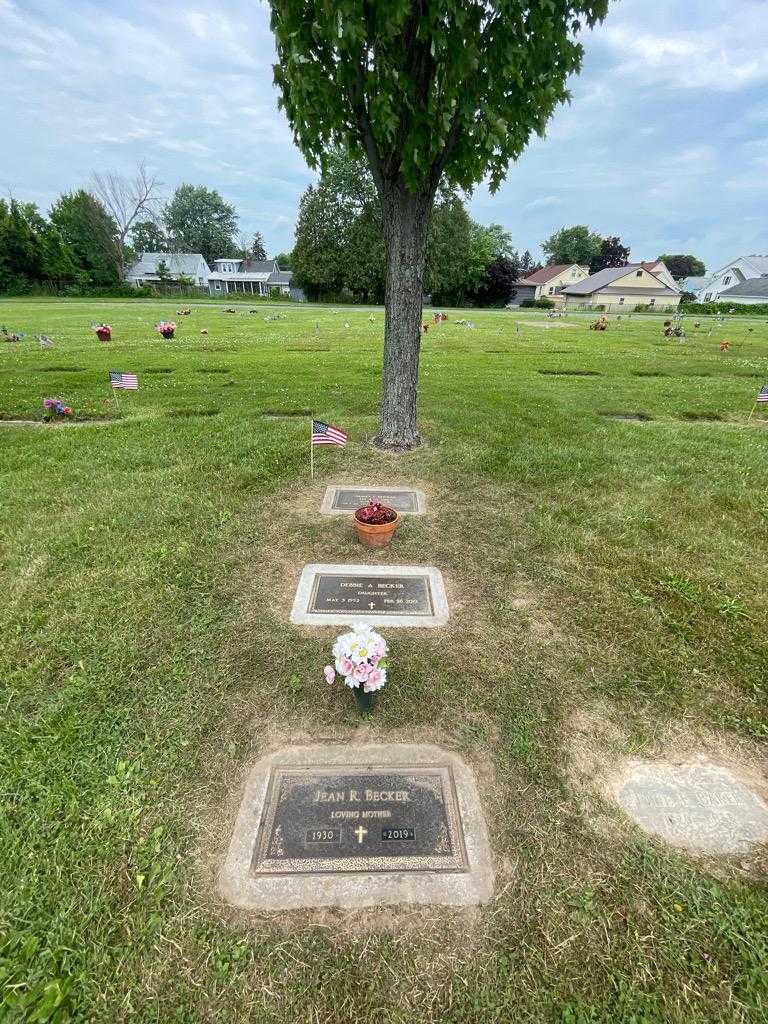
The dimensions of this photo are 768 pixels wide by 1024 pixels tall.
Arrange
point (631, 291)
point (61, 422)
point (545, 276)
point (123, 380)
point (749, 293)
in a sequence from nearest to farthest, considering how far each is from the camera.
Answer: point (123, 380) < point (61, 422) < point (749, 293) < point (631, 291) < point (545, 276)

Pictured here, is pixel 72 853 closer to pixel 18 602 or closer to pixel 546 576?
pixel 18 602

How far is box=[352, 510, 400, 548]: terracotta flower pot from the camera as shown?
17.8ft

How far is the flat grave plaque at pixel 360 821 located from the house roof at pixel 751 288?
91.8m

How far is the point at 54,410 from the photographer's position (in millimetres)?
9961

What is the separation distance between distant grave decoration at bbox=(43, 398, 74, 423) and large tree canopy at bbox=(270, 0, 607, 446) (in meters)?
7.11

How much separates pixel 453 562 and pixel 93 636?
12.1 feet

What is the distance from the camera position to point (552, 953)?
90.8 inches

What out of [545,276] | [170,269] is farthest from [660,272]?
[170,269]

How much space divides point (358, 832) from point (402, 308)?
745cm

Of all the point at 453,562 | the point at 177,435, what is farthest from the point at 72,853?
the point at 177,435

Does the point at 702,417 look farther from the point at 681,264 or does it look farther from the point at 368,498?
the point at 681,264

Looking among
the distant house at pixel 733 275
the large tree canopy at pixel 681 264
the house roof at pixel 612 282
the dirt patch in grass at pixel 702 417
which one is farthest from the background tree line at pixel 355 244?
the large tree canopy at pixel 681 264

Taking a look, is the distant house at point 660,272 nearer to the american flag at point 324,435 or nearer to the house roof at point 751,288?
the house roof at point 751,288

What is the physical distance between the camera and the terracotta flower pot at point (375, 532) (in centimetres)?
543
